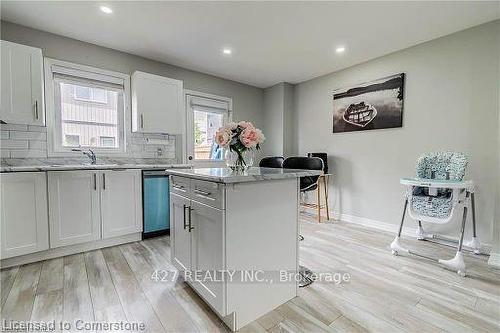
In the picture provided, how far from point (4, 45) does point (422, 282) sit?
443cm

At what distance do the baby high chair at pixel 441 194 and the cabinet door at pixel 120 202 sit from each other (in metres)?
3.01

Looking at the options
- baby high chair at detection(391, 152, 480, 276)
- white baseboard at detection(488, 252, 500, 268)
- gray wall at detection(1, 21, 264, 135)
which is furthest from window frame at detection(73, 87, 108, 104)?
white baseboard at detection(488, 252, 500, 268)

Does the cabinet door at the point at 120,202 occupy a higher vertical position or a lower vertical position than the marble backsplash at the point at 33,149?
lower

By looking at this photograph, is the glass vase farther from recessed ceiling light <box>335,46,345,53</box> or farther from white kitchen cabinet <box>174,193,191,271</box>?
recessed ceiling light <box>335,46,345,53</box>

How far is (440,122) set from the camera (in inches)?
113

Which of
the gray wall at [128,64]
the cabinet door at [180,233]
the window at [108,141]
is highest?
the gray wall at [128,64]

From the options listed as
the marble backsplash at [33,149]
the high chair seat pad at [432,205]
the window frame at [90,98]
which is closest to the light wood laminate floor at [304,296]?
the high chair seat pad at [432,205]

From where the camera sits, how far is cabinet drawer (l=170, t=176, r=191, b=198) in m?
1.74

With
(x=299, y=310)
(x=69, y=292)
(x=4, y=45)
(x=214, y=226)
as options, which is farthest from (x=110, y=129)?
(x=299, y=310)

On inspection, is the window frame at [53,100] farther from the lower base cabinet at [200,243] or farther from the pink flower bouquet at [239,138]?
the pink flower bouquet at [239,138]

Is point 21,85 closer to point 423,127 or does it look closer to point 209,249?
point 209,249

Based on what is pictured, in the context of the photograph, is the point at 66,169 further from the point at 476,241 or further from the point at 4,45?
the point at 476,241

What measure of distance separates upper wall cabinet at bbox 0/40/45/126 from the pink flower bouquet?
2180mm

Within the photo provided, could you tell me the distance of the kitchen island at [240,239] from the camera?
4.56 ft
